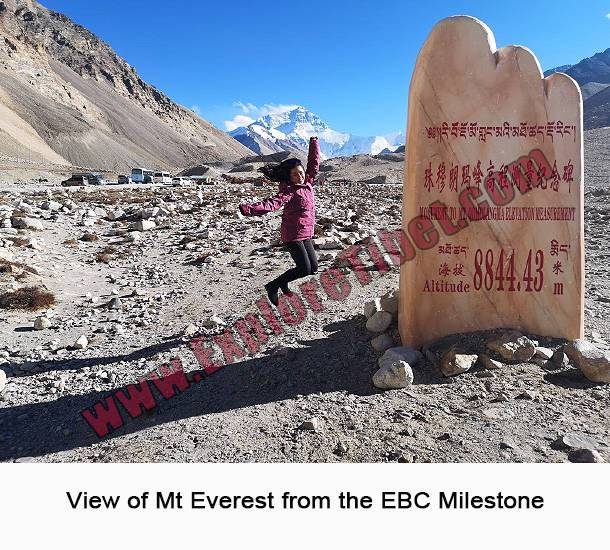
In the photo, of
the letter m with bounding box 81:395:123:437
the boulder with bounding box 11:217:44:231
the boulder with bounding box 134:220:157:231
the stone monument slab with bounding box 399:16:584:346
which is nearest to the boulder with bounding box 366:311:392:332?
the stone monument slab with bounding box 399:16:584:346

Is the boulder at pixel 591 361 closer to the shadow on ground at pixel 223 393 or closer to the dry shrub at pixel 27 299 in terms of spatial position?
the shadow on ground at pixel 223 393

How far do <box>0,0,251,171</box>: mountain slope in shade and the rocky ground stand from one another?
240ft

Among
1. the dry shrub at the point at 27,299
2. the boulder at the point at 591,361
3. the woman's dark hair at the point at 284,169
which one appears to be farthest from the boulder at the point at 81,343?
the boulder at the point at 591,361

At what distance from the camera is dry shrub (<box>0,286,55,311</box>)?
282 inches

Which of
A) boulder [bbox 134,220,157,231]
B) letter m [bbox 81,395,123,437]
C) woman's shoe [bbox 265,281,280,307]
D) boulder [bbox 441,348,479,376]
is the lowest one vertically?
letter m [bbox 81,395,123,437]

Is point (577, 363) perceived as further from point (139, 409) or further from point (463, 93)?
point (139, 409)

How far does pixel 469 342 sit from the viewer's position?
16.8ft

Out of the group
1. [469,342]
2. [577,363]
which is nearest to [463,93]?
[469,342]

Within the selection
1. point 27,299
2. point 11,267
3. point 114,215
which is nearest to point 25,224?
point 114,215

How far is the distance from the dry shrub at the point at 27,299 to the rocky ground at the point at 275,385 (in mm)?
40

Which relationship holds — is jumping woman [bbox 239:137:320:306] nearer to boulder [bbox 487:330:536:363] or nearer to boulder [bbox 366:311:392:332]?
boulder [bbox 366:311:392:332]

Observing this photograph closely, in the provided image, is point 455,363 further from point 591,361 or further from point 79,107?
point 79,107

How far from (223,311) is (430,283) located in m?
3.27

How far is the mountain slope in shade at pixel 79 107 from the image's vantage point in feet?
287
